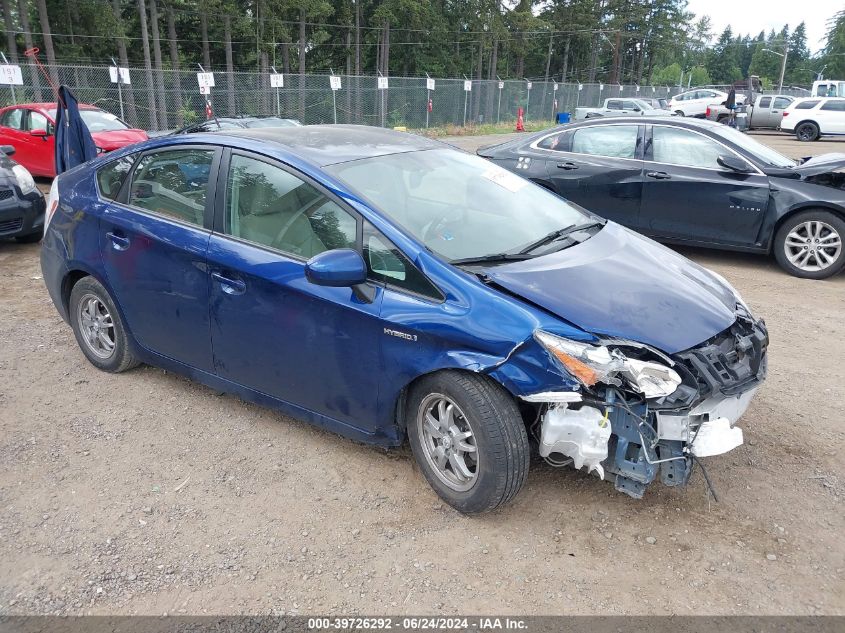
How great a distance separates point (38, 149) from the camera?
12828 mm

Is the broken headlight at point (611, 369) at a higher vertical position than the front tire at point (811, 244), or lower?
higher

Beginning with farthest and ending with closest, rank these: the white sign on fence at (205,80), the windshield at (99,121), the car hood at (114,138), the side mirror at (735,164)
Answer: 1. the white sign on fence at (205,80)
2. the windshield at (99,121)
3. the car hood at (114,138)
4. the side mirror at (735,164)

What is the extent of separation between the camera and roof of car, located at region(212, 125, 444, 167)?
345 cm

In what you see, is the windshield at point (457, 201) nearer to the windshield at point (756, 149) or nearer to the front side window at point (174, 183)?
the front side window at point (174, 183)

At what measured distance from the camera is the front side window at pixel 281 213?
3160mm

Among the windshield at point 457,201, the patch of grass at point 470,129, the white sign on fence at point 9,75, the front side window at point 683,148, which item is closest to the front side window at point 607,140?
the front side window at point 683,148

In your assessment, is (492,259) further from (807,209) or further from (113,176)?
(807,209)

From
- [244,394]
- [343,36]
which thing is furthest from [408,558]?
[343,36]

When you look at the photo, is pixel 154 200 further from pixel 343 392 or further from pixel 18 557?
pixel 18 557

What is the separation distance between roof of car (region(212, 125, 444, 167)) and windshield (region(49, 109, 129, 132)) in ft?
34.9

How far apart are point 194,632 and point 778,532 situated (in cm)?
243

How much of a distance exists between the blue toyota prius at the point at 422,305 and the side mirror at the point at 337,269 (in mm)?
11

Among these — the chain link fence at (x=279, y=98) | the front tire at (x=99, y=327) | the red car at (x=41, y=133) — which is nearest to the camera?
the front tire at (x=99, y=327)

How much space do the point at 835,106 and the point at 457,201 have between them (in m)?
27.5
